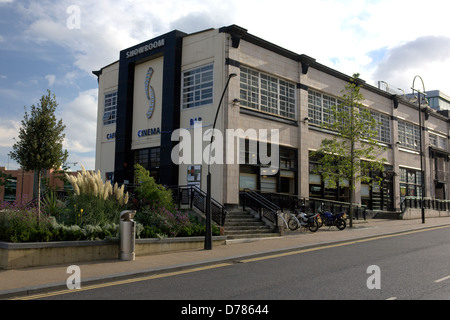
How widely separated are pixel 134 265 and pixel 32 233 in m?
2.89

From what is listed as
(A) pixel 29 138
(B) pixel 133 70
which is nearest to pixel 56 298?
(A) pixel 29 138

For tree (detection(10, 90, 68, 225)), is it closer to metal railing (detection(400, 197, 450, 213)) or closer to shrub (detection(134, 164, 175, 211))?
shrub (detection(134, 164, 175, 211))

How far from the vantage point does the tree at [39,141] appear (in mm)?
13586

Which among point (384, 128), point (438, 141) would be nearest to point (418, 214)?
point (384, 128)

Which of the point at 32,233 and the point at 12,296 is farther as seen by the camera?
the point at 32,233

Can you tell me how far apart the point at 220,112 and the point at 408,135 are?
23.8m

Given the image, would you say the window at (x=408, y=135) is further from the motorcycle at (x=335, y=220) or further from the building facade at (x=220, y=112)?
the motorcycle at (x=335, y=220)

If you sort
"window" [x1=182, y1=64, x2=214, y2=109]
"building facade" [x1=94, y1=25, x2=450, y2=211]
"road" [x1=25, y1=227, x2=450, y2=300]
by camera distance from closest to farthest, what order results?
"road" [x1=25, y1=227, x2=450, y2=300]
"building facade" [x1=94, y1=25, x2=450, y2=211]
"window" [x1=182, y1=64, x2=214, y2=109]

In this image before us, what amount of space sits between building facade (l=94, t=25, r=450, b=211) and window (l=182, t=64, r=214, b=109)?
6 centimetres

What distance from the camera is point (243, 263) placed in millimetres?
11484

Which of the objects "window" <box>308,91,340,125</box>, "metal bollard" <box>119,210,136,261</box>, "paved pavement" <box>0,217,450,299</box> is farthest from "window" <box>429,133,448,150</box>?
"metal bollard" <box>119,210,136,261</box>

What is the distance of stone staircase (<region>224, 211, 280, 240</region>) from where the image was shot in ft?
55.2

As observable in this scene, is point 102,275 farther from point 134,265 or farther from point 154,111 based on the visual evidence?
point 154,111

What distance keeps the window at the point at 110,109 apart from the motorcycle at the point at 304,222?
13.8 m
